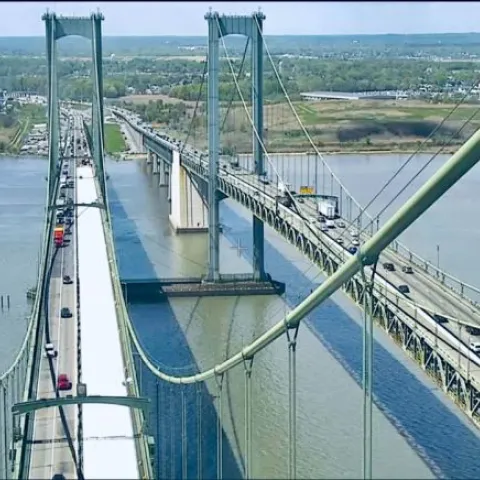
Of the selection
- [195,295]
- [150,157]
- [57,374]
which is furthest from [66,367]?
[150,157]

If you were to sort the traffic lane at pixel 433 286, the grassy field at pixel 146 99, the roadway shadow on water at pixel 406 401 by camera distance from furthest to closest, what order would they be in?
the grassy field at pixel 146 99
the traffic lane at pixel 433 286
the roadway shadow on water at pixel 406 401

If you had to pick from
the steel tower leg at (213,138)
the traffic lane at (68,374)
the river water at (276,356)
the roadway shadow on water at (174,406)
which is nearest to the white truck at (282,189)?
the steel tower leg at (213,138)

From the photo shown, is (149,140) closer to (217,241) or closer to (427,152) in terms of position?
(427,152)

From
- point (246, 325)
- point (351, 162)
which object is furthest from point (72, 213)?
point (351, 162)

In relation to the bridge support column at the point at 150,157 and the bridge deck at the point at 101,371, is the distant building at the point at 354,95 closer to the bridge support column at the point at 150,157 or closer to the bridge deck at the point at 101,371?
the bridge support column at the point at 150,157

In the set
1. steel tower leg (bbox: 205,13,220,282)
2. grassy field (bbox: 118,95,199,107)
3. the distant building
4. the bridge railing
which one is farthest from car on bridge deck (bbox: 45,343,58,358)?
grassy field (bbox: 118,95,199,107)

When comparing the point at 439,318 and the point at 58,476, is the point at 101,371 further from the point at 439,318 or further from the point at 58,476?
the point at 439,318

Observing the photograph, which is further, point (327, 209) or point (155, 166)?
point (155, 166)
